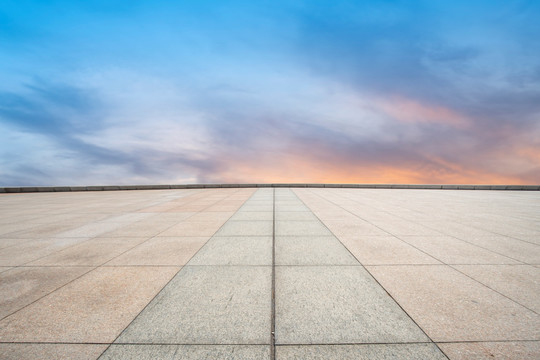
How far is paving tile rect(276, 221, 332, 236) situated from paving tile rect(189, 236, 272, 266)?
73cm

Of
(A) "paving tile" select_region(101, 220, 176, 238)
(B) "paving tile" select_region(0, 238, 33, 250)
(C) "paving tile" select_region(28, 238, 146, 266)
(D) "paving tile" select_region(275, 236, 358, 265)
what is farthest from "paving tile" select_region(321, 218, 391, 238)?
(B) "paving tile" select_region(0, 238, 33, 250)

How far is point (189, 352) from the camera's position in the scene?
208 cm

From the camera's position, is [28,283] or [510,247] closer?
[28,283]

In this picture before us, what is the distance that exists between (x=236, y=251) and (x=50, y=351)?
2.93 m

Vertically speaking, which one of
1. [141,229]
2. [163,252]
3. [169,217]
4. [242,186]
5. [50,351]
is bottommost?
[50,351]

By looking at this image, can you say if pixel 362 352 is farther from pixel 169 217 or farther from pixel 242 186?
pixel 242 186

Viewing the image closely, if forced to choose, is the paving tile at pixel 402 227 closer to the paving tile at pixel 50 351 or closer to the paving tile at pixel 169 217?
the paving tile at pixel 50 351

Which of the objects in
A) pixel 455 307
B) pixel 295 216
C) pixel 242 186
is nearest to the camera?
pixel 455 307

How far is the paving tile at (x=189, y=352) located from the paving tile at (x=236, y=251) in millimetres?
1897

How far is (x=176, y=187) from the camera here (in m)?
23.7

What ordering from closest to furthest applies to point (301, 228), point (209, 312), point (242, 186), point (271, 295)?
point (209, 312), point (271, 295), point (301, 228), point (242, 186)

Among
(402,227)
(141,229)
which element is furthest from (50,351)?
(402,227)

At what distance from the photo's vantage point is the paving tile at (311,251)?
412 cm

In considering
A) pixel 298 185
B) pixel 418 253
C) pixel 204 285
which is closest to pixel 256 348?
pixel 204 285
